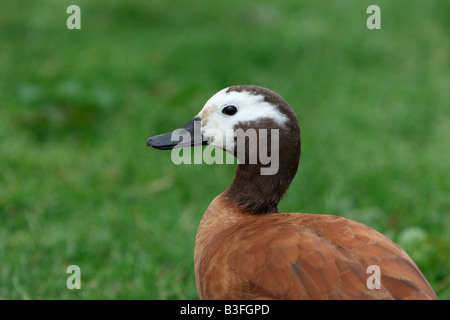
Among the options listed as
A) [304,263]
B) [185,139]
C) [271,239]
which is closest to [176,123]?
[185,139]

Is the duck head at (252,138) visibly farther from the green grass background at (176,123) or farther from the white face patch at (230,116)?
the green grass background at (176,123)

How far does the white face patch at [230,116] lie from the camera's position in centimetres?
231

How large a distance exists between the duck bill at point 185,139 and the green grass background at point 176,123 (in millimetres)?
828

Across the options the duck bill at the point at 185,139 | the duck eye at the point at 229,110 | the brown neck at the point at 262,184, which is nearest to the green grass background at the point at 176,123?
the brown neck at the point at 262,184

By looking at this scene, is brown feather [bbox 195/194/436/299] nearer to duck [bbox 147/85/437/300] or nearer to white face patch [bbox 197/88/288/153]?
duck [bbox 147/85/437/300]

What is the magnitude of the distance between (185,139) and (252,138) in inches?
10.3

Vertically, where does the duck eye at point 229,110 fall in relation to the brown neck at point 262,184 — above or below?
above

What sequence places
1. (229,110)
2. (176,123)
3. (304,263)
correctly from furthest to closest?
(176,123) < (229,110) < (304,263)

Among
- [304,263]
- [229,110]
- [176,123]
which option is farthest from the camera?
[176,123]

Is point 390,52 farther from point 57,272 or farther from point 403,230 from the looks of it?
point 57,272

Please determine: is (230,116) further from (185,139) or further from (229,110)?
(185,139)

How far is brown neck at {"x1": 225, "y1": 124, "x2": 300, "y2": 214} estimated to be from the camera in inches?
94.0

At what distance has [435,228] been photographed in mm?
3490

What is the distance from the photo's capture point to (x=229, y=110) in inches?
92.0
